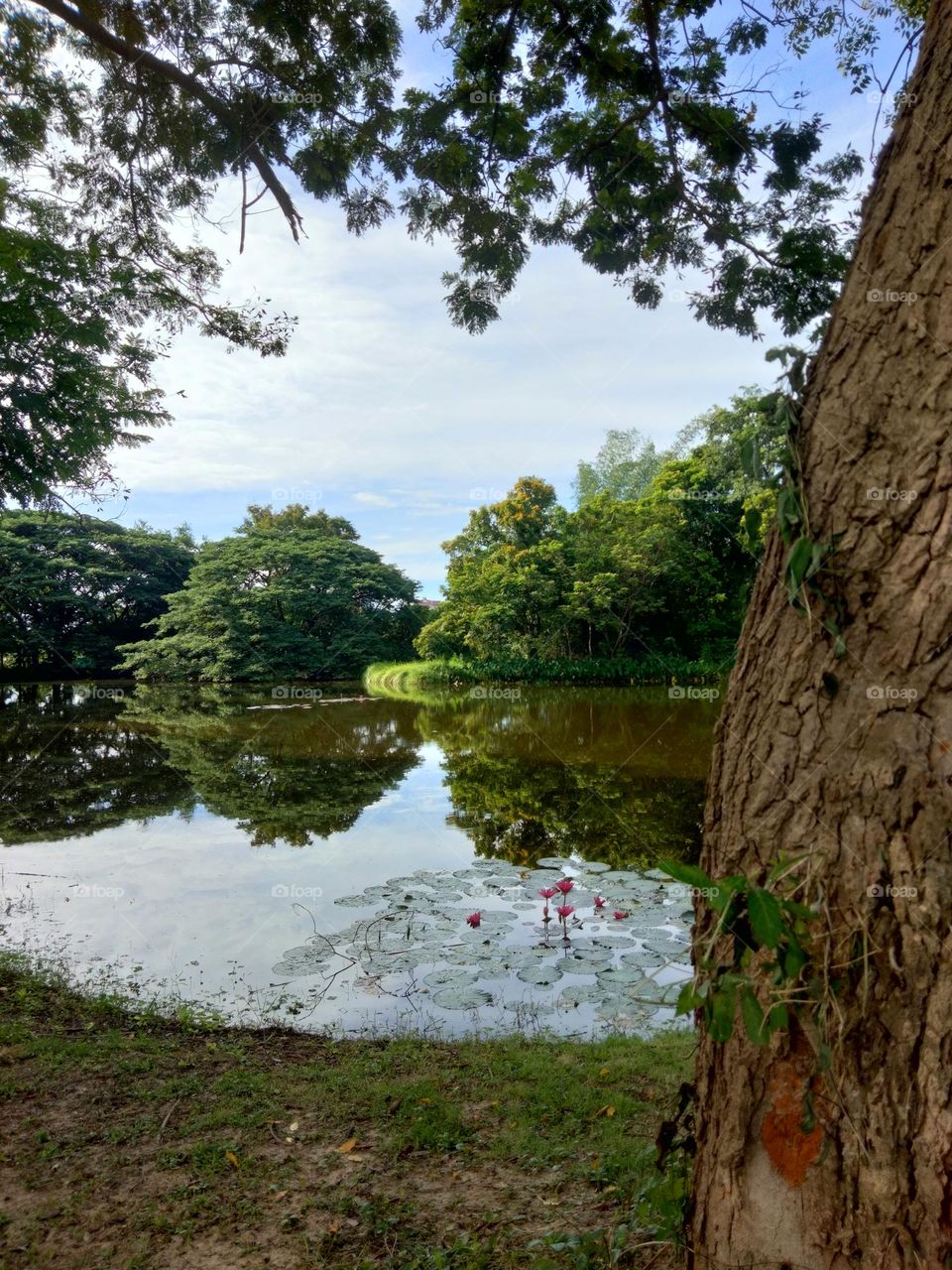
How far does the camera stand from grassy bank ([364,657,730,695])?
60.4ft

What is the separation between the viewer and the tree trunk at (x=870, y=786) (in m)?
1.03

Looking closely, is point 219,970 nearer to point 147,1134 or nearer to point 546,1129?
point 147,1134

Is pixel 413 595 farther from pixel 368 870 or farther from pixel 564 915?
pixel 564 915

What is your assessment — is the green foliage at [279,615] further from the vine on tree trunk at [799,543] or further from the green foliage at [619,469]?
the vine on tree trunk at [799,543]

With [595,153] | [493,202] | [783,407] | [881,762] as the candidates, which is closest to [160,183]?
[493,202]

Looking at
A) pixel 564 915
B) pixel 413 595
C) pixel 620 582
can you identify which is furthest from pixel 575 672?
pixel 564 915

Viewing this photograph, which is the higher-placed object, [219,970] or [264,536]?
[264,536]

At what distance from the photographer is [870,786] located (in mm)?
1071

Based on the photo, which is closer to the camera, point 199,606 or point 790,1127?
point 790,1127

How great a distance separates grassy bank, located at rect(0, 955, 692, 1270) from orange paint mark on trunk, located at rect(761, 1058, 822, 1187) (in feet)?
1.74

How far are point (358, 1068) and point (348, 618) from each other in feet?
66.6

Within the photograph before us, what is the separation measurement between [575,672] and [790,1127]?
17.8m

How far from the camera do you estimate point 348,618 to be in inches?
895

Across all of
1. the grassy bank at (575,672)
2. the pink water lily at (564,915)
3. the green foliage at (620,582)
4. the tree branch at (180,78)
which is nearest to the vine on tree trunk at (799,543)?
the pink water lily at (564,915)
